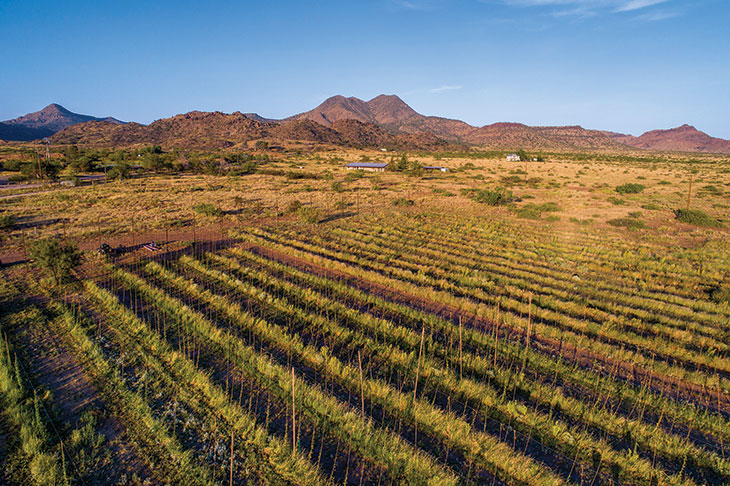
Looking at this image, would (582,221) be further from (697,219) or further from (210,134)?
(210,134)

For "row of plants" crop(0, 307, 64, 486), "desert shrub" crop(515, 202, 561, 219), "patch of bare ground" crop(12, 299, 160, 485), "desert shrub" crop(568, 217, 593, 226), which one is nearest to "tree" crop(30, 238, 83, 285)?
"patch of bare ground" crop(12, 299, 160, 485)

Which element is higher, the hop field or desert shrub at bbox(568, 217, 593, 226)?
desert shrub at bbox(568, 217, 593, 226)

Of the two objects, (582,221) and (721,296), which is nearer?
(721,296)

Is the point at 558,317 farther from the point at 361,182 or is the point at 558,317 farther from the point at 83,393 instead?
the point at 361,182

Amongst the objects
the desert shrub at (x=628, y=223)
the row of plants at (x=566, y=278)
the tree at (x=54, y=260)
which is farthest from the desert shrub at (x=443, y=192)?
the tree at (x=54, y=260)

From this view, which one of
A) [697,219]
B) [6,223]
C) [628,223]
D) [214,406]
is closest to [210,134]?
[6,223]

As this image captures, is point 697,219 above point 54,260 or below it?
above

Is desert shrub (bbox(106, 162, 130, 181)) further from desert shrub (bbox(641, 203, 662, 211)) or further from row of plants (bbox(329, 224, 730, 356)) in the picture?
desert shrub (bbox(641, 203, 662, 211))
